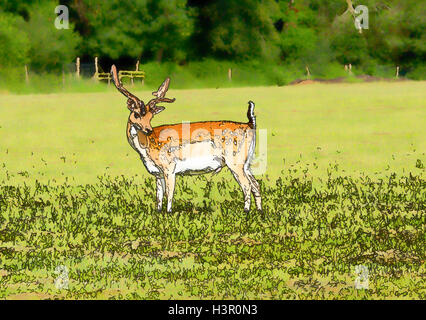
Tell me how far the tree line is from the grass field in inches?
1767

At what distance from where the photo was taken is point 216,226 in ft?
42.8

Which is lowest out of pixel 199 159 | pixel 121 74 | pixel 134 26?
pixel 199 159

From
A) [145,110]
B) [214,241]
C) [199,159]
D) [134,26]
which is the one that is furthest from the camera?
[134,26]

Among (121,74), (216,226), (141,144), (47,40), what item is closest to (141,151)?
(141,144)

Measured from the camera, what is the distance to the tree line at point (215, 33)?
228 feet

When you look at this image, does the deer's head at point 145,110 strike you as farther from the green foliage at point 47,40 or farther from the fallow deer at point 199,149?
the green foliage at point 47,40

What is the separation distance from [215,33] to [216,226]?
217 ft

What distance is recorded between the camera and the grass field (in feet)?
32.9

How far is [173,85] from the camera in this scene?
72.9 metres

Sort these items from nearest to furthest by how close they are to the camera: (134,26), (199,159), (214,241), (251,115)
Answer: (214,241) < (251,115) < (199,159) < (134,26)

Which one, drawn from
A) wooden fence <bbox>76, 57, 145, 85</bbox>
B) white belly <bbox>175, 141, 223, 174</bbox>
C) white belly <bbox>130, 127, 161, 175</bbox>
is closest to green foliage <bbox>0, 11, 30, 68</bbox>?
wooden fence <bbox>76, 57, 145, 85</bbox>

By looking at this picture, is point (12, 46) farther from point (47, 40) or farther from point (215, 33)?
point (215, 33)

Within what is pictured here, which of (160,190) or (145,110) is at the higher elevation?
(145,110)

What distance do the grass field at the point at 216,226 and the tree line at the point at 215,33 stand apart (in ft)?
147
